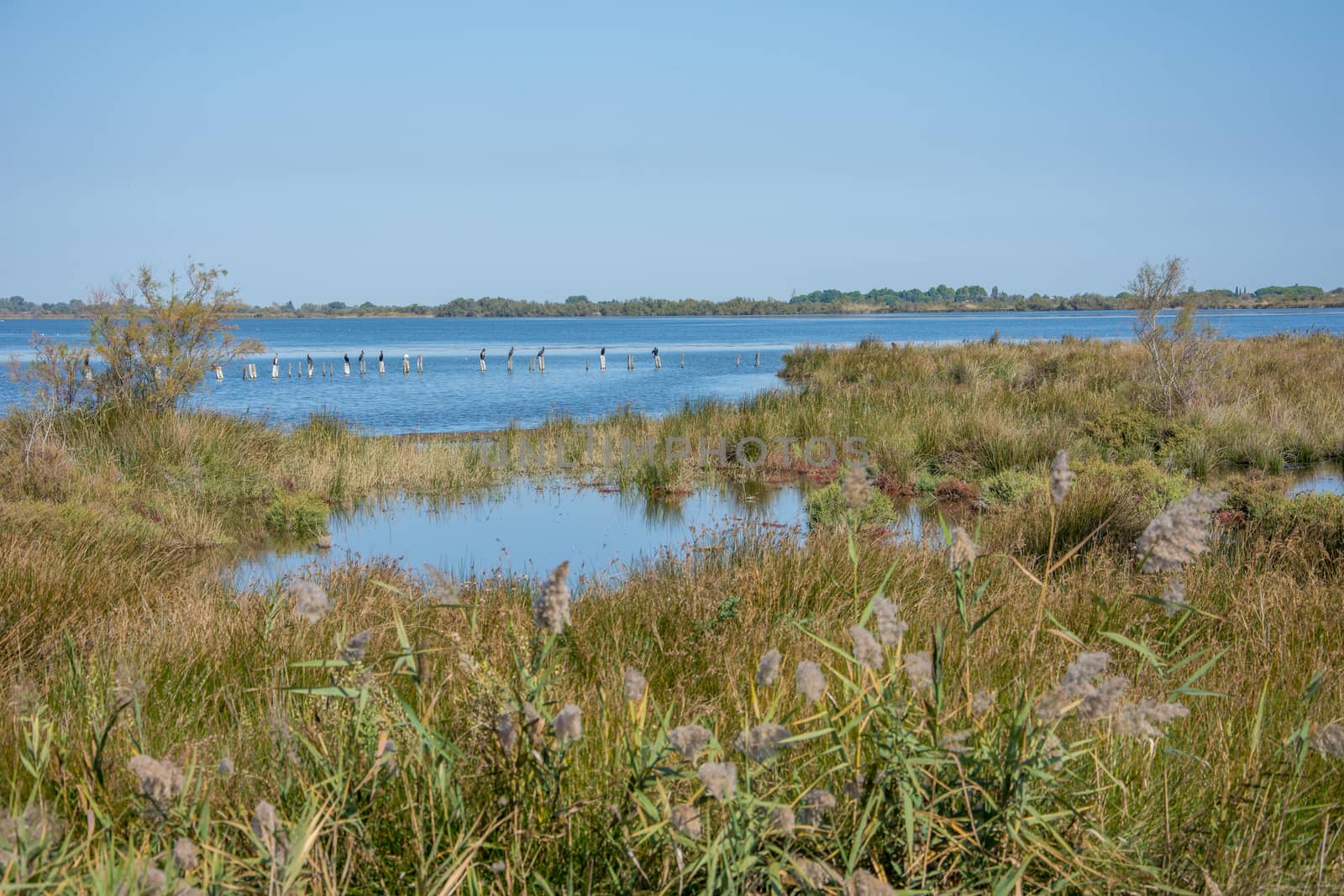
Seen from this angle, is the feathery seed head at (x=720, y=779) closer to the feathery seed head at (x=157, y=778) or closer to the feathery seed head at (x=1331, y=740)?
the feathery seed head at (x=157, y=778)

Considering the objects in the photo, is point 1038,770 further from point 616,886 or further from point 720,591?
point 720,591

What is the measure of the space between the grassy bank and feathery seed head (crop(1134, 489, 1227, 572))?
3cm

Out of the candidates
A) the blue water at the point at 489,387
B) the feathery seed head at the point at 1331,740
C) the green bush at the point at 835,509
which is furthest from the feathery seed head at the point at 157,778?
the blue water at the point at 489,387

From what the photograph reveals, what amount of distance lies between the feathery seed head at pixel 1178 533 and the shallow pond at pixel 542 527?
5.52 metres

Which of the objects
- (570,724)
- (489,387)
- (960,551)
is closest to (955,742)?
(960,551)

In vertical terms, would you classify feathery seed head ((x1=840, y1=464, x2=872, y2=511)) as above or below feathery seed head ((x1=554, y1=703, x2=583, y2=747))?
above

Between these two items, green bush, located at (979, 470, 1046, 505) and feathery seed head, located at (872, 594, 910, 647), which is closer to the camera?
feathery seed head, located at (872, 594, 910, 647)

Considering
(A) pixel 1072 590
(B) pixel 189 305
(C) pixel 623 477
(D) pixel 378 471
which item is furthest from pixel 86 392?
(A) pixel 1072 590

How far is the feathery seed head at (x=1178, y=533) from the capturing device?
214 cm

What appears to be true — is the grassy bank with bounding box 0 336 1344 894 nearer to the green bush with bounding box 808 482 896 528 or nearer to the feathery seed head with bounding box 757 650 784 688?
the feathery seed head with bounding box 757 650 784 688

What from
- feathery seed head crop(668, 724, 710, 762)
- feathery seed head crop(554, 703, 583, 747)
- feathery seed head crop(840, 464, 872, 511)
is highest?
feathery seed head crop(840, 464, 872, 511)

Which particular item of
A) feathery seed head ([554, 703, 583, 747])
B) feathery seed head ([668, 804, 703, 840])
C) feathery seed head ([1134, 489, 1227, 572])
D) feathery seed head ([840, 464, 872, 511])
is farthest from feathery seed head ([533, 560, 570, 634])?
feathery seed head ([1134, 489, 1227, 572])

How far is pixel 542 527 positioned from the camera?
1186 cm

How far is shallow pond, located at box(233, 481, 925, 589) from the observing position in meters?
9.54
